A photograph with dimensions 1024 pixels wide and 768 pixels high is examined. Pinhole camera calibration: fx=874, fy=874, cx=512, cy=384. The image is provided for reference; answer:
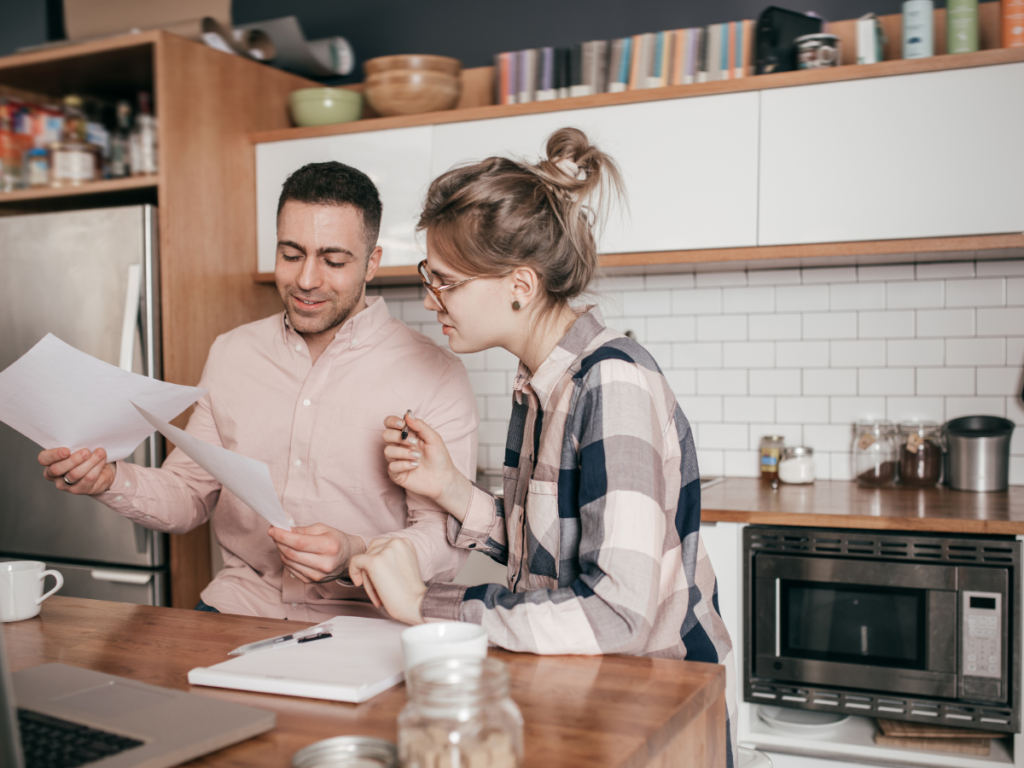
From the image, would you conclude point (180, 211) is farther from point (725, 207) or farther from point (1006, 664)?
point (1006, 664)

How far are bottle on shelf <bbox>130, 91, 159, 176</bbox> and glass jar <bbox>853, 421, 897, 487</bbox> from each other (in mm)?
2479

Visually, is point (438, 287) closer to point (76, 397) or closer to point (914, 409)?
point (76, 397)

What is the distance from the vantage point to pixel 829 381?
9.41 feet

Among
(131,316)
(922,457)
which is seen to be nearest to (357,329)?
(131,316)

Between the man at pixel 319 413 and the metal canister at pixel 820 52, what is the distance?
1.45 m

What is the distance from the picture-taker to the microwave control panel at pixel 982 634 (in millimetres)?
2111

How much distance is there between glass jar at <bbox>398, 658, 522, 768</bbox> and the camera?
0.68 m

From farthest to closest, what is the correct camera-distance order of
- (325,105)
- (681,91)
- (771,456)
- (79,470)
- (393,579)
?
1. (325,105)
2. (771,456)
3. (681,91)
4. (79,470)
5. (393,579)

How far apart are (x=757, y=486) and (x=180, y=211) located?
2054 mm

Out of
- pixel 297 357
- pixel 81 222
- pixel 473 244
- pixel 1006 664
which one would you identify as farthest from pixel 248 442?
pixel 1006 664

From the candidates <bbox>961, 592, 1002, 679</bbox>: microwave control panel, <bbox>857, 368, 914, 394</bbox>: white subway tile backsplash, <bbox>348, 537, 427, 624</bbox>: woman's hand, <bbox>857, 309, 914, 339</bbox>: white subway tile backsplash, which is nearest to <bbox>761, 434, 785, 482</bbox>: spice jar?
<bbox>857, 368, 914, 394</bbox>: white subway tile backsplash

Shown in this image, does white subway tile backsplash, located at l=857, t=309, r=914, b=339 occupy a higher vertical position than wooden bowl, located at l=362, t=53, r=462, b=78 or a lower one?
lower

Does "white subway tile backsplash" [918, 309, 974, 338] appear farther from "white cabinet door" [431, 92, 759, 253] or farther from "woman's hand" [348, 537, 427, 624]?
"woman's hand" [348, 537, 427, 624]

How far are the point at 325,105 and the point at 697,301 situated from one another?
148cm
